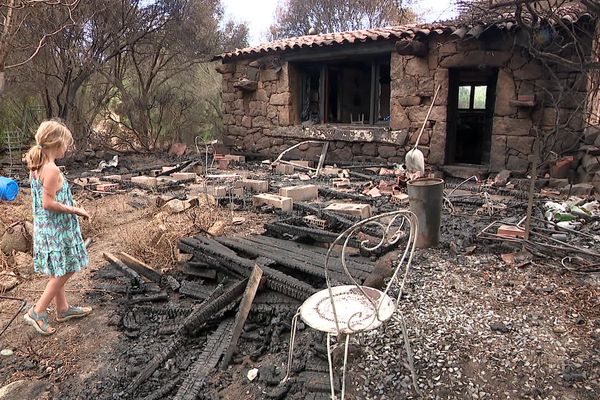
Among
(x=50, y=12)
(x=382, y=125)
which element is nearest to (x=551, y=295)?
(x=382, y=125)

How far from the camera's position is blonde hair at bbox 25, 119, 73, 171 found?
3107mm

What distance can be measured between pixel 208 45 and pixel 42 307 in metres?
12.4

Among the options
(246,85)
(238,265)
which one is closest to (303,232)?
(238,265)

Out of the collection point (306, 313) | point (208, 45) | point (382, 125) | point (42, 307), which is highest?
point (208, 45)

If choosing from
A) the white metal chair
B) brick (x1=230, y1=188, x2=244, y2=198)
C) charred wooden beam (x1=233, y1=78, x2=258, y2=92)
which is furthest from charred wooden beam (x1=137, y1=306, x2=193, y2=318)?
charred wooden beam (x1=233, y1=78, x2=258, y2=92)

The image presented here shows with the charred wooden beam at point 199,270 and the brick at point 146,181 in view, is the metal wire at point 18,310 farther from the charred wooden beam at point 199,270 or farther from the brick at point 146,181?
the brick at point 146,181

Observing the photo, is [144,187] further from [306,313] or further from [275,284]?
[306,313]

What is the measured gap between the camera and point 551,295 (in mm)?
3381

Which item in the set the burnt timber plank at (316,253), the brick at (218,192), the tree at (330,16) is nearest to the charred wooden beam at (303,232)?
the burnt timber plank at (316,253)

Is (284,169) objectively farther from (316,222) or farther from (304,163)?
(316,222)

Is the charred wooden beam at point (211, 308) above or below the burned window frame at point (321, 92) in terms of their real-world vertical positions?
below

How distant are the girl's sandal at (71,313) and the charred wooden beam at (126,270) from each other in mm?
520

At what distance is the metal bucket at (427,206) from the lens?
4414mm

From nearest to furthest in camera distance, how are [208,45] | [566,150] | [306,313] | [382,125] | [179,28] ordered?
[306,313] → [566,150] → [382,125] → [179,28] → [208,45]
